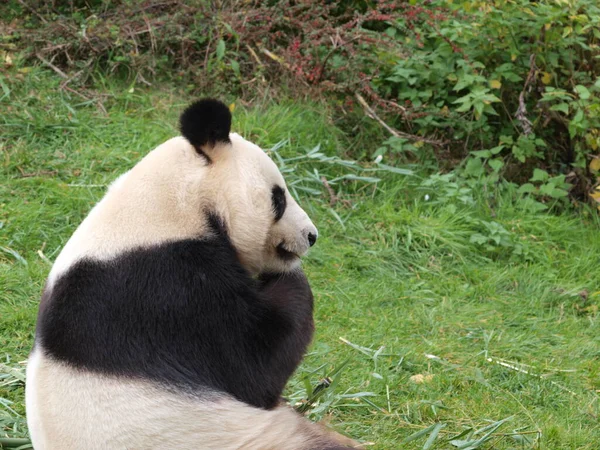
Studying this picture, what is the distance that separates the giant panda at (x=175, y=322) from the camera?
262 centimetres

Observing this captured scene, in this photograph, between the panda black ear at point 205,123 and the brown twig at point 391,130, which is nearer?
the panda black ear at point 205,123

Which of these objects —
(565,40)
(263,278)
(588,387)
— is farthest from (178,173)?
(565,40)

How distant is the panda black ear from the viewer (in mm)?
2924

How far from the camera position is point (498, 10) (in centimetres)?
613

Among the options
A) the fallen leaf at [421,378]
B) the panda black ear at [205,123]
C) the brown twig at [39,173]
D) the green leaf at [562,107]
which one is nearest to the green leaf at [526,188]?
the green leaf at [562,107]

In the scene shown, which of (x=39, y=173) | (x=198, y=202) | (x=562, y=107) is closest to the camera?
(x=198, y=202)

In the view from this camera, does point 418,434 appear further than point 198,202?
Yes

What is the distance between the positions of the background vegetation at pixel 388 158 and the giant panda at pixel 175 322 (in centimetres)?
111

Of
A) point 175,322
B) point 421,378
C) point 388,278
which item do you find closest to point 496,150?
point 388,278

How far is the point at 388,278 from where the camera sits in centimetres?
532

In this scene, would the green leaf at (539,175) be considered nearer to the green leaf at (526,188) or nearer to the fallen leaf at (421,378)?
the green leaf at (526,188)

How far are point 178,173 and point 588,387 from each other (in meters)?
2.61

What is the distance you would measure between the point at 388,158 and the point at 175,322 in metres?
3.92

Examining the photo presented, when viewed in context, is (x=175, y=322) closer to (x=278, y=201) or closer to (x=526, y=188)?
(x=278, y=201)
